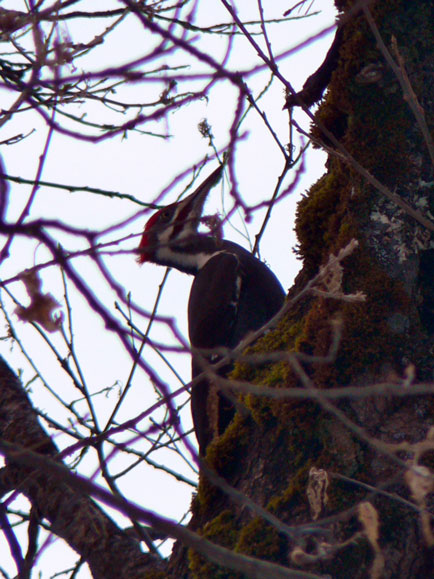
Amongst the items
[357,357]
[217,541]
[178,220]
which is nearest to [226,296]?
[178,220]

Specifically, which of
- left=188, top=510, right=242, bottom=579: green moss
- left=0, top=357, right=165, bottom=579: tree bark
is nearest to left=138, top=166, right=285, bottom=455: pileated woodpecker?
left=0, top=357, right=165, bottom=579: tree bark

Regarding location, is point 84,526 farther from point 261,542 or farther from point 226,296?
point 226,296

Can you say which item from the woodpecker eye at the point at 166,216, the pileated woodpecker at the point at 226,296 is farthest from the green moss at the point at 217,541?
the woodpecker eye at the point at 166,216

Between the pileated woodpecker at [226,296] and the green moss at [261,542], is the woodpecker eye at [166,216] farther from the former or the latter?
the green moss at [261,542]

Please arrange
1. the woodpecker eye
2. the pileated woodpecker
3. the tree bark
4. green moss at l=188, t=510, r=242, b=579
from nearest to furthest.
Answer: green moss at l=188, t=510, r=242, b=579 < the tree bark < the pileated woodpecker < the woodpecker eye

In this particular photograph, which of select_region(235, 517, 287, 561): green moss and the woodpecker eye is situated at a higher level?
the woodpecker eye

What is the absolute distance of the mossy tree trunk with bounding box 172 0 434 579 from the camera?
2.17m

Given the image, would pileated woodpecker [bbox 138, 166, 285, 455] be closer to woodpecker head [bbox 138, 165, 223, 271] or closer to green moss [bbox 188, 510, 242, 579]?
woodpecker head [bbox 138, 165, 223, 271]

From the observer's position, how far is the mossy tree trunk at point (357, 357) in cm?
217

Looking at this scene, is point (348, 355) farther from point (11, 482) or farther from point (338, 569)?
point (11, 482)

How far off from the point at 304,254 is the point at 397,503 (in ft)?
3.56

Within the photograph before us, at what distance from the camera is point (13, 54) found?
365cm

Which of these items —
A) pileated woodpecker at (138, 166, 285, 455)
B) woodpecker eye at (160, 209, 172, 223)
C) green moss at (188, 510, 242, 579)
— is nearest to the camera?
green moss at (188, 510, 242, 579)

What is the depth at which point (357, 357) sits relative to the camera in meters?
2.48
